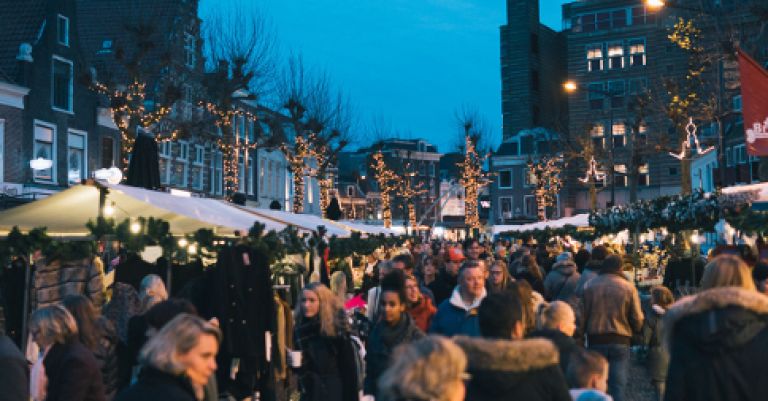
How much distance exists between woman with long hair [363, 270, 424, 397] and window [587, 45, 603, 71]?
203 feet

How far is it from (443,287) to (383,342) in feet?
16.9

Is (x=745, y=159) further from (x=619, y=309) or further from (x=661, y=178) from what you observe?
(x=619, y=309)

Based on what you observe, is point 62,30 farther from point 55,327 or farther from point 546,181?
point 546,181

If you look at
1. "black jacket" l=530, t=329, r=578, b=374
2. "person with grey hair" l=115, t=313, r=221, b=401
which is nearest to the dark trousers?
"black jacket" l=530, t=329, r=578, b=374

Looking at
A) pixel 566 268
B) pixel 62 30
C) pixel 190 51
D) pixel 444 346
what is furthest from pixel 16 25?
pixel 444 346

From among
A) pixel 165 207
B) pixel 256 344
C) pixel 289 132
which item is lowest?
pixel 256 344

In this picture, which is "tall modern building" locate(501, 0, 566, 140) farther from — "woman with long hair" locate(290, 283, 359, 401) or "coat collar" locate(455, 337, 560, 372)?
"coat collar" locate(455, 337, 560, 372)

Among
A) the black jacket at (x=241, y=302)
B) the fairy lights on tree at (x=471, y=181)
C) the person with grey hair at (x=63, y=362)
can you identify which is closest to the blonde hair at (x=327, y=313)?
the black jacket at (x=241, y=302)

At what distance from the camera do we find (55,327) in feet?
18.7

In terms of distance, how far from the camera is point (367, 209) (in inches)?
3706

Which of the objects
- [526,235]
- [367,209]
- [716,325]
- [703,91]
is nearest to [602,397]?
[716,325]

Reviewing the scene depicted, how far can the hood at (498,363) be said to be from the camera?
160 inches

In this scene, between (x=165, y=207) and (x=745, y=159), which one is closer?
(x=165, y=207)

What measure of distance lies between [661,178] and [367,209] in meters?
37.8
